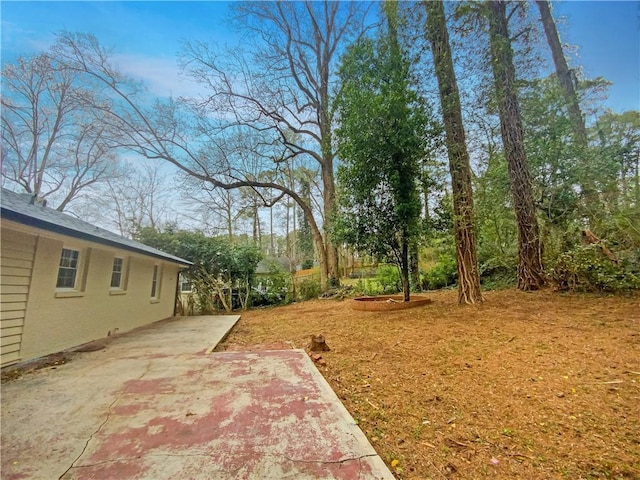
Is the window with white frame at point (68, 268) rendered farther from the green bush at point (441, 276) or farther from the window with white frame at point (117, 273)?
the green bush at point (441, 276)

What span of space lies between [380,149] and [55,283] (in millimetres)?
6838

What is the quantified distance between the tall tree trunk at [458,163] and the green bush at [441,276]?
15.7ft

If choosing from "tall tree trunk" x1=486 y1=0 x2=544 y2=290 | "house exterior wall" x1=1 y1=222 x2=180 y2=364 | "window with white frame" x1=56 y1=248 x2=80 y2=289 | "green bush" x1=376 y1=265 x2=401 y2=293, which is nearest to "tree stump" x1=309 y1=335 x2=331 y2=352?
"house exterior wall" x1=1 y1=222 x2=180 y2=364

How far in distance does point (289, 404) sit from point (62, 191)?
758 inches

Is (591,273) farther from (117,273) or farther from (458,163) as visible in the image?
(117,273)

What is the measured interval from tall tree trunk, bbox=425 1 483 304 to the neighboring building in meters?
7.55

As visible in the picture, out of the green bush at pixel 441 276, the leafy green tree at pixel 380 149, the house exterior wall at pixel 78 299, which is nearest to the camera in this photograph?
the house exterior wall at pixel 78 299

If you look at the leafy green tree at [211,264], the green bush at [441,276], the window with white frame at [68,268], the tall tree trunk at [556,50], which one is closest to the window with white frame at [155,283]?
the leafy green tree at [211,264]

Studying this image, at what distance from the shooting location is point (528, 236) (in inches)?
282

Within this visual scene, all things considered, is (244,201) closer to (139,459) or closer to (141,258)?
(141,258)

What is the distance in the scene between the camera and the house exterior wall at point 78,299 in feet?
14.7

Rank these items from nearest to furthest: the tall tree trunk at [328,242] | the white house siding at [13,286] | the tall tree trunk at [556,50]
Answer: the white house siding at [13,286], the tall tree trunk at [556,50], the tall tree trunk at [328,242]

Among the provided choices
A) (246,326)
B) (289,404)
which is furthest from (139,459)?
(246,326)

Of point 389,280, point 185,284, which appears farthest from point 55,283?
point 389,280
